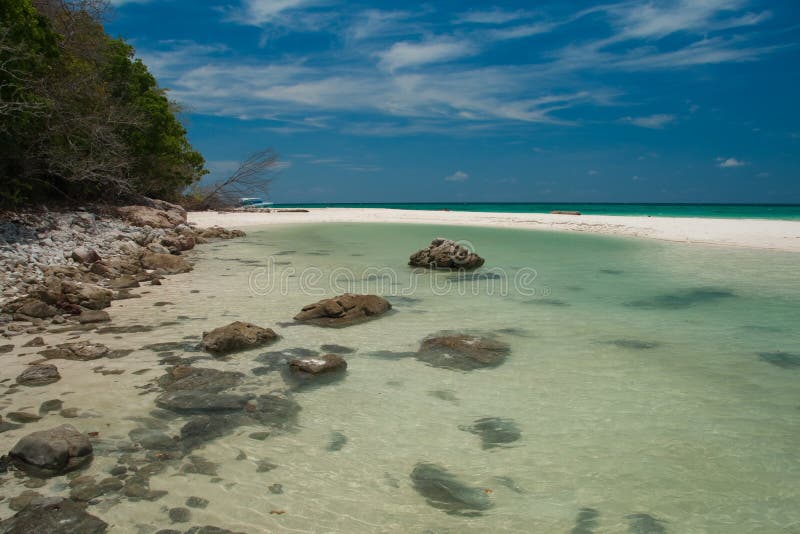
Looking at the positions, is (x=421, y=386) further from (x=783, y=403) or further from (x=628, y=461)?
(x=783, y=403)

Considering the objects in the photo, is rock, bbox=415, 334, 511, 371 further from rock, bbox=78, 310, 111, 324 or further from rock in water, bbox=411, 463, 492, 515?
rock, bbox=78, 310, 111, 324

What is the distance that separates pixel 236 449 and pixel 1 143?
11.4m

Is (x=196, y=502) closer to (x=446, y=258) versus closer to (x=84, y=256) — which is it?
(x=84, y=256)

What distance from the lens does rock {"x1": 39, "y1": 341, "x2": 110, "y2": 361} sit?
17.8 feet

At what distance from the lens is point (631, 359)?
5852 millimetres

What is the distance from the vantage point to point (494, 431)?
4.04m

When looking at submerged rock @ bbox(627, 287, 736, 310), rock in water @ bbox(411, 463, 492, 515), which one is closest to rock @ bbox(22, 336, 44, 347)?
rock in water @ bbox(411, 463, 492, 515)

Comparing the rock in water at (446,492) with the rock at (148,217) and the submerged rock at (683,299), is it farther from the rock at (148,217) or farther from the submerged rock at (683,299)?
the rock at (148,217)

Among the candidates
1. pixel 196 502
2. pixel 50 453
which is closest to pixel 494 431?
pixel 196 502

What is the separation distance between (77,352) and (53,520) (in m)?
3.25

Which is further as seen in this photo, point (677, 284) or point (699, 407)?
point (677, 284)

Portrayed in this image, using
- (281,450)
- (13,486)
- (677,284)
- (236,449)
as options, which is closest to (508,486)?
(281,450)

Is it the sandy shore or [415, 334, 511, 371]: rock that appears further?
the sandy shore

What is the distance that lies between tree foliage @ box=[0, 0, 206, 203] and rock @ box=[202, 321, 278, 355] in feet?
24.3
